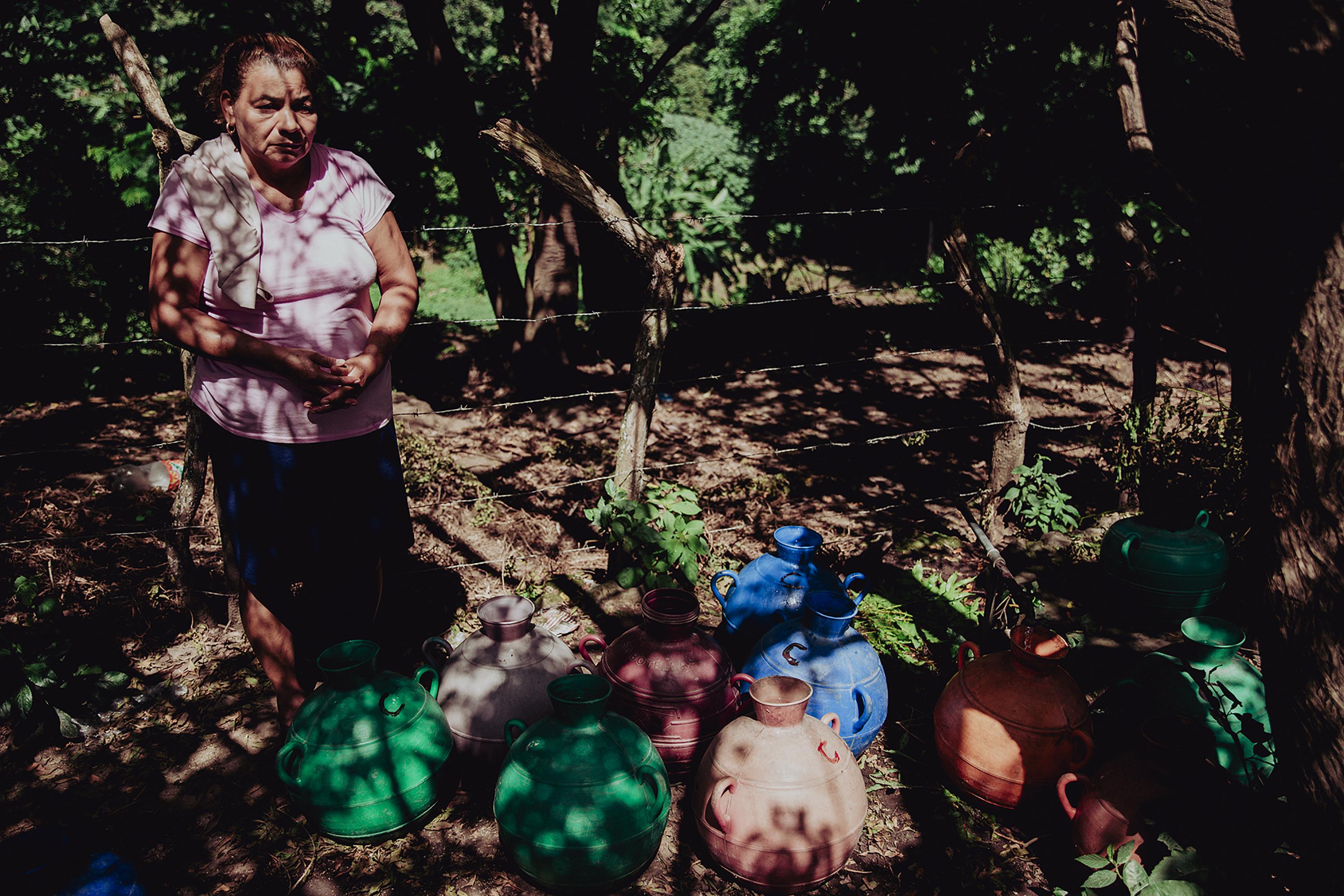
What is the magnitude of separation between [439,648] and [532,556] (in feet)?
3.66

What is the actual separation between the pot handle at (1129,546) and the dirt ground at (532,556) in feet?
0.99

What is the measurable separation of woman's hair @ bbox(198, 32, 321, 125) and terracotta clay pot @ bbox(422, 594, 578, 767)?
65.5 inches

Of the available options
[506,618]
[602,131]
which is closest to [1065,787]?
[506,618]

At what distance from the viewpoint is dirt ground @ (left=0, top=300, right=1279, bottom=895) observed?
2559 mm

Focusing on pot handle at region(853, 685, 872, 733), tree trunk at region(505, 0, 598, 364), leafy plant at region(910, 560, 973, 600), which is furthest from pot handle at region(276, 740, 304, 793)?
leafy plant at region(910, 560, 973, 600)

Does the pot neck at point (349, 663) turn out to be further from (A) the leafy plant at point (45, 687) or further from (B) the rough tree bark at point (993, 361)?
(B) the rough tree bark at point (993, 361)

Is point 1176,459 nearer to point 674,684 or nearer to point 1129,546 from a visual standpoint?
point 1129,546

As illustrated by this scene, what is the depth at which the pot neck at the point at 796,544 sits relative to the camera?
3.24m

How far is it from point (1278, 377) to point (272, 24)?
6.23 metres

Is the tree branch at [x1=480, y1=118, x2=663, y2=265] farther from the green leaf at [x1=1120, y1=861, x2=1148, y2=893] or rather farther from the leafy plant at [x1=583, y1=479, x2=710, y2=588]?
the green leaf at [x1=1120, y1=861, x2=1148, y2=893]

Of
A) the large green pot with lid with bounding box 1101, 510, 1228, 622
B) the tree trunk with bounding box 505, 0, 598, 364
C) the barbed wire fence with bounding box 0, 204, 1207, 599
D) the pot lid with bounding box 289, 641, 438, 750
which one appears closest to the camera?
the pot lid with bounding box 289, 641, 438, 750

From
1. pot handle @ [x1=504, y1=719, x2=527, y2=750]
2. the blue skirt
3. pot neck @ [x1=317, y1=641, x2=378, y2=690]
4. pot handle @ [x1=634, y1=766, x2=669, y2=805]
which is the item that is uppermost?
the blue skirt

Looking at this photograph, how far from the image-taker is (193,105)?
5.44 m

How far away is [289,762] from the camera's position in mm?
2482
